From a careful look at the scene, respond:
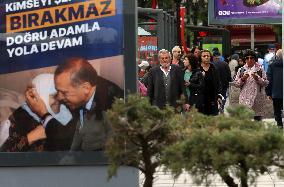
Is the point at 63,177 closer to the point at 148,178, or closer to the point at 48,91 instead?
the point at 48,91

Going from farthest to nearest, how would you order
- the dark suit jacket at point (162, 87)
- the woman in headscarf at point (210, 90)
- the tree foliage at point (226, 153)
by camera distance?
1. the woman in headscarf at point (210, 90)
2. the dark suit jacket at point (162, 87)
3. the tree foliage at point (226, 153)

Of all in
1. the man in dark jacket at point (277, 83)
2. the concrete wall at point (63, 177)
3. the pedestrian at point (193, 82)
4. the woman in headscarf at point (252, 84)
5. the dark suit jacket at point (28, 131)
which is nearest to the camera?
the dark suit jacket at point (28, 131)

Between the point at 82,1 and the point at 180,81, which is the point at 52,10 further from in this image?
the point at 180,81

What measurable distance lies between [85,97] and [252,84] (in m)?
7.14

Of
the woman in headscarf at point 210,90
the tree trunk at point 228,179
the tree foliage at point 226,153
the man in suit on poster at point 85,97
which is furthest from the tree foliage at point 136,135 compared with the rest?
the woman in headscarf at point 210,90

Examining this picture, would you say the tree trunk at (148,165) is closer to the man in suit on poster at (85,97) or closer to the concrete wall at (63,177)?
the man in suit on poster at (85,97)

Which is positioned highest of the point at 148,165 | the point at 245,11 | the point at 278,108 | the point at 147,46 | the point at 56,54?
the point at 245,11

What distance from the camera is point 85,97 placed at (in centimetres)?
808

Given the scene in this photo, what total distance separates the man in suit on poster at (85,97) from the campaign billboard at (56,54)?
0.01 metres

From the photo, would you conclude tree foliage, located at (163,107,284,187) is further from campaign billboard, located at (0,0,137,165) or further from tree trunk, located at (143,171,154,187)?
campaign billboard, located at (0,0,137,165)

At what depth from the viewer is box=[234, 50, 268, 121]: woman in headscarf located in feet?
48.4

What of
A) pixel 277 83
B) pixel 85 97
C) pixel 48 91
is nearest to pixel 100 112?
pixel 85 97

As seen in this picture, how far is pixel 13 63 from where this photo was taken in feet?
26.8

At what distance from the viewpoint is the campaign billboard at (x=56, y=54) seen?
26.3 ft
